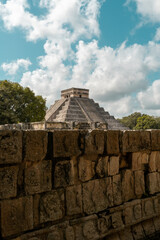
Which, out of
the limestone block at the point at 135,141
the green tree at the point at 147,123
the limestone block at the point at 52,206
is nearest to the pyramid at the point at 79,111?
the green tree at the point at 147,123

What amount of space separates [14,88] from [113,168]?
87.1ft

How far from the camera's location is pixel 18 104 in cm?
2722

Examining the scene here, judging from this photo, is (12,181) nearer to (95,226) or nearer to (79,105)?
(95,226)

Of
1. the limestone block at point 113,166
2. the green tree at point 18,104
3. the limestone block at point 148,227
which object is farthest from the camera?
the green tree at point 18,104

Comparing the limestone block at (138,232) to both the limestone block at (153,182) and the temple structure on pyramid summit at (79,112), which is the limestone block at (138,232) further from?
the temple structure on pyramid summit at (79,112)

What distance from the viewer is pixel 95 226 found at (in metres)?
2.72

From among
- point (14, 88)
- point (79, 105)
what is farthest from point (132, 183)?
point (79, 105)

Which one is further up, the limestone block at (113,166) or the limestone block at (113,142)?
the limestone block at (113,142)

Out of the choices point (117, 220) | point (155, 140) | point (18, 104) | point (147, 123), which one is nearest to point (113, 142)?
point (155, 140)

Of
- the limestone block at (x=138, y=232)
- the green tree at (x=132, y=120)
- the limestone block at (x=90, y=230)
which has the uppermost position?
the green tree at (x=132, y=120)

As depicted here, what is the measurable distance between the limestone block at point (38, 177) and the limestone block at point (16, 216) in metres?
0.12

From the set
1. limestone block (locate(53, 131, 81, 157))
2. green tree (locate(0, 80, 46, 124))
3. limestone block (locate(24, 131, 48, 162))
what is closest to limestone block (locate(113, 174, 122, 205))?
limestone block (locate(53, 131, 81, 157))

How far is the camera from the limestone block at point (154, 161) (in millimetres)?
3501

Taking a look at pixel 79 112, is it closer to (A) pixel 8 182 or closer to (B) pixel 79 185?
(B) pixel 79 185
